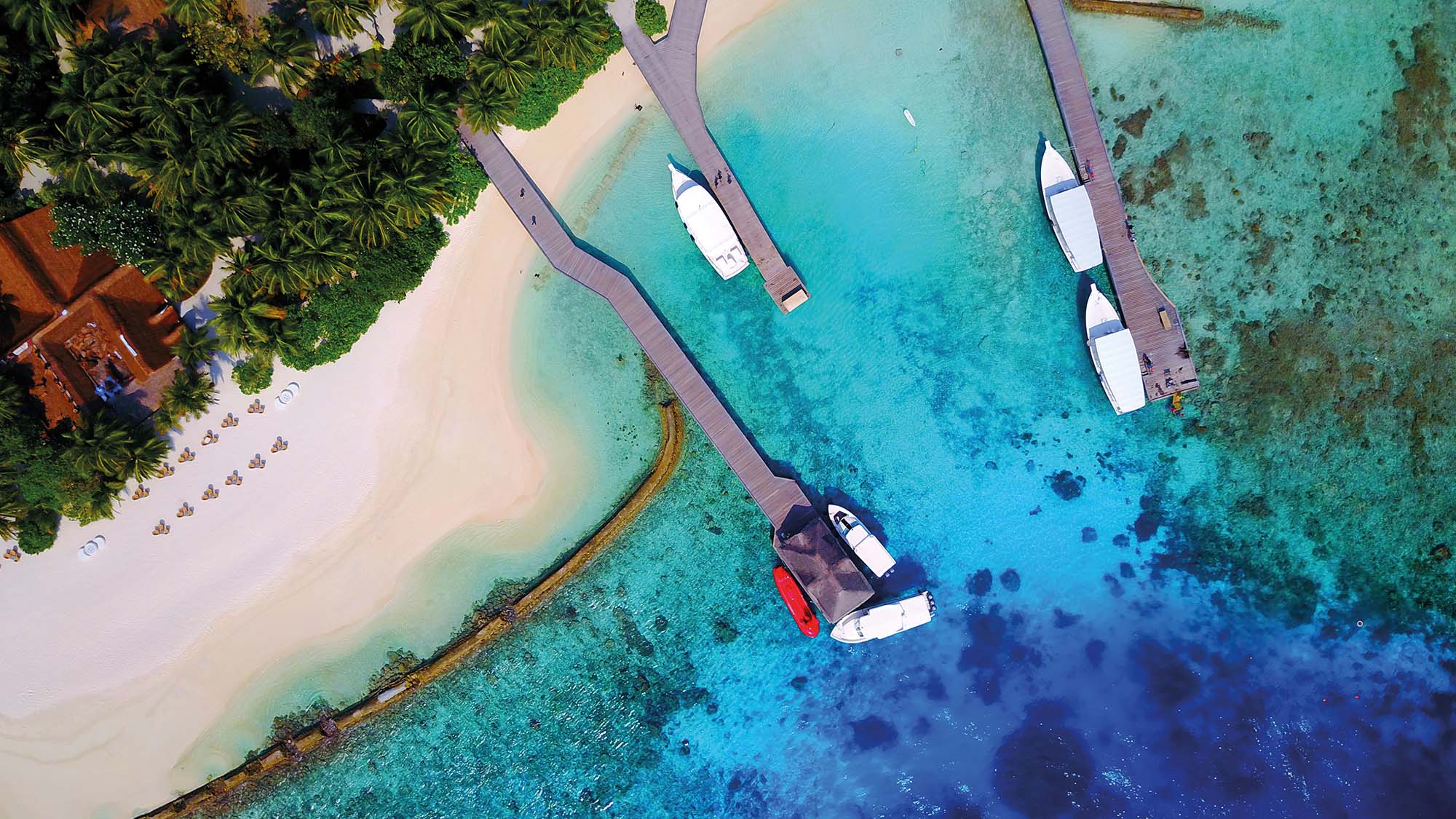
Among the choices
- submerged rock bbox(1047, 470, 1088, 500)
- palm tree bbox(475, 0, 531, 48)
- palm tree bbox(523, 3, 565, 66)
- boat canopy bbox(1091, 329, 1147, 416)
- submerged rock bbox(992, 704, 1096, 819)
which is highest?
palm tree bbox(475, 0, 531, 48)

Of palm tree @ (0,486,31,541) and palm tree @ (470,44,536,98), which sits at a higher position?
palm tree @ (470,44,536,98)

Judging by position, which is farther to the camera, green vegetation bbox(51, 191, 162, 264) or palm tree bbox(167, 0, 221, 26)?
green vegetation bbox(51, 191, 162, 264)

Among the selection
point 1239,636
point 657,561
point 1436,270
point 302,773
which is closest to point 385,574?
point 302,773

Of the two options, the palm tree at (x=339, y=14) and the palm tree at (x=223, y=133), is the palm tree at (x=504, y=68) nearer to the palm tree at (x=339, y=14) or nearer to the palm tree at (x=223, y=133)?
the palm tree at (x=339, y=14)

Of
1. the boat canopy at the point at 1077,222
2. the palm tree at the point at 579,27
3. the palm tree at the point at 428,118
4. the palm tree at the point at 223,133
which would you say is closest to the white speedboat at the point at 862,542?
the boat canopy at the point at 1077,222

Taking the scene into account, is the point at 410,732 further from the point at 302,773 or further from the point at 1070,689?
the point at 1070,689

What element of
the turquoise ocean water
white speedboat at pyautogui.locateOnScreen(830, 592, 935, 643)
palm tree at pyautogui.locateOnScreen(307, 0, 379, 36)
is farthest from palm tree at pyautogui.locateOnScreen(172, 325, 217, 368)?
white speedboat at pyautogui.locateOnScreen(830, 592, 935, 643)

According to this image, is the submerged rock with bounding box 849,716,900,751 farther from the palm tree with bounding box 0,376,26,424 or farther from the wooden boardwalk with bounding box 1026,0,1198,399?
the palm tree with bounding box 0,376,26,424

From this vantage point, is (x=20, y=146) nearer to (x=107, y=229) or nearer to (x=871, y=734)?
(x=107, y=229)
